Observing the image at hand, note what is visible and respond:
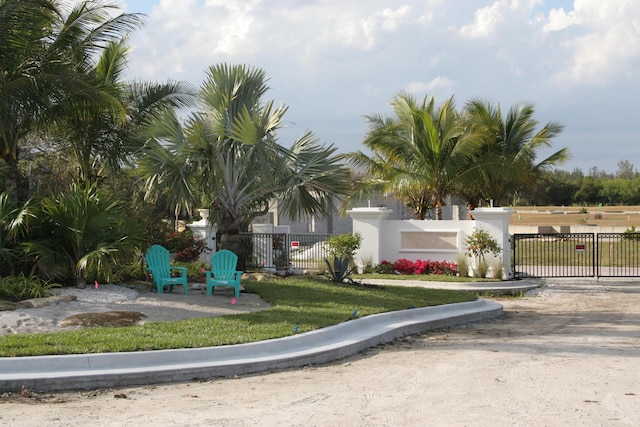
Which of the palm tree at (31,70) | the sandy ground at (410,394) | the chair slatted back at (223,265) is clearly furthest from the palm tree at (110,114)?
the sandy ground at (410,394)

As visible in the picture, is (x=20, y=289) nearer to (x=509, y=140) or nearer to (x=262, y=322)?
(x=262, y=322)

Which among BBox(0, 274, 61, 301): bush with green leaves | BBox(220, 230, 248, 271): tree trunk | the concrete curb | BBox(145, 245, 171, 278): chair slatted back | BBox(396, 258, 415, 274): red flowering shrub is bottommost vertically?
the concrete curb

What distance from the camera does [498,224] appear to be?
21.1 meters

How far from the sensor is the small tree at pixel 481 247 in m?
21.0

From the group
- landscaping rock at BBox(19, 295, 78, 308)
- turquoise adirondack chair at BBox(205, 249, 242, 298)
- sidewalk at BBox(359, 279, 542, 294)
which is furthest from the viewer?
sidewalk at BBox(359, 279, 542, 294)

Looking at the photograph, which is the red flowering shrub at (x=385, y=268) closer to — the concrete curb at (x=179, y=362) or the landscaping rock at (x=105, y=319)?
the concrete curb at (x=179, y=362)

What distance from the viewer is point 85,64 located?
1800 cm

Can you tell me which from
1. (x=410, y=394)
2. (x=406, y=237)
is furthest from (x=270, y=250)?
(x=410, y=394)

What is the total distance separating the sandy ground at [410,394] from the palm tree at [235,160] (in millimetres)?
6531

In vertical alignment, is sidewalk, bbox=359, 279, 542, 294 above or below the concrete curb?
above

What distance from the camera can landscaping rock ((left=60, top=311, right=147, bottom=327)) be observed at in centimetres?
1105

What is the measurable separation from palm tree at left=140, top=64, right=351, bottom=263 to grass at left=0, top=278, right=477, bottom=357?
221 cm

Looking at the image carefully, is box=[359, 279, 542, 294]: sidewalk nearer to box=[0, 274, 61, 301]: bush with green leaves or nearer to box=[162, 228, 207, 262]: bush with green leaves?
box=[162, 228, 207, 262]: bush with green leaves

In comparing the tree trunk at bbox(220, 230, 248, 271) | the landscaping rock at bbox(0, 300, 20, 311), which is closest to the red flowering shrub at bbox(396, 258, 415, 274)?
the tree trunk at bbox(220, 230, 248, 271)
